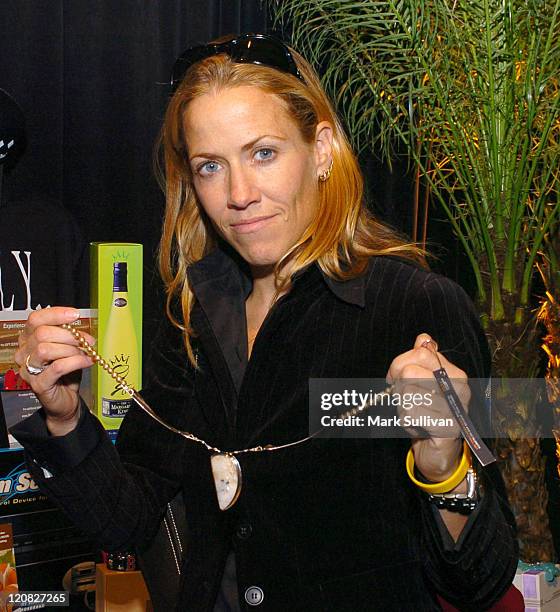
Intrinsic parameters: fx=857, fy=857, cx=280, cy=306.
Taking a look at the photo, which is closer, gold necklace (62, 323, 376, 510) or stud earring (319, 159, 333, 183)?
gold necklace (62, 323, 376, 510)

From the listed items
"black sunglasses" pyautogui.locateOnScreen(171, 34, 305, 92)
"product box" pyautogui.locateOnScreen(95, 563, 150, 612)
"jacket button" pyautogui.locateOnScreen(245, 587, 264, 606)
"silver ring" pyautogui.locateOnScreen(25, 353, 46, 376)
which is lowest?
"product box" pyautogui.locateOnScreen(95, 563, 150, 612)

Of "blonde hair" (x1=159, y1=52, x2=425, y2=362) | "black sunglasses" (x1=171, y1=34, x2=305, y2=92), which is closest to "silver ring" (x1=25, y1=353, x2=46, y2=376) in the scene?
"blonde hair" (x1=159, y1=52, x2=425, y2=362)

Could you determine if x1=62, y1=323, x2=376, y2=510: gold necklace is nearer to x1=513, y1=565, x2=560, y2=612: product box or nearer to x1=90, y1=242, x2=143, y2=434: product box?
x1=90, y1=242, x2=143, y2=434: product box

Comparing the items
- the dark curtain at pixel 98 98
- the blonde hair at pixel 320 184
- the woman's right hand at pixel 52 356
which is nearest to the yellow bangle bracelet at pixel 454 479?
the blonde hair at pixel 320 184

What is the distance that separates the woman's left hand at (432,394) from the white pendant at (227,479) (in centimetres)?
33

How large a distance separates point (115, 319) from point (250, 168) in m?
0.72

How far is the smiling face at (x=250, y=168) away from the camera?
126cm

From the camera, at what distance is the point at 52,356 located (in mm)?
Result: 1172

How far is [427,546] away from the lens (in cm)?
106

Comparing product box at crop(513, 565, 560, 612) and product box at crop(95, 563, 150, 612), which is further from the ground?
product box at crop(95, 563, 150, 612)

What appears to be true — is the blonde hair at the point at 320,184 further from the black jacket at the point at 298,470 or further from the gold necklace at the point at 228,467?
the gold necklace at the point at 228,467

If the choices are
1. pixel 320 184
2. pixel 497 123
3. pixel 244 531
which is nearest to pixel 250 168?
pixel 320 184

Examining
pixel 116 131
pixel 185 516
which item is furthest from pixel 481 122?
pixel 185 516

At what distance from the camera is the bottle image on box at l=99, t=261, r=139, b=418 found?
187 centimetres
